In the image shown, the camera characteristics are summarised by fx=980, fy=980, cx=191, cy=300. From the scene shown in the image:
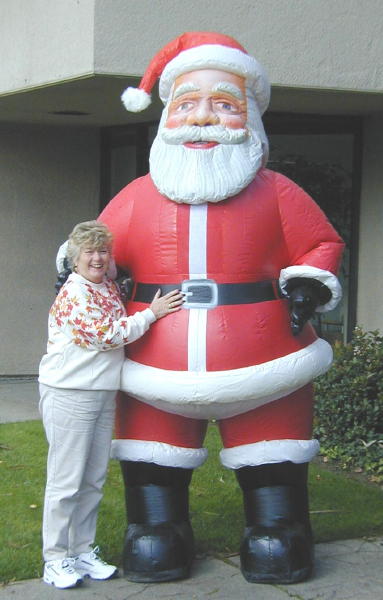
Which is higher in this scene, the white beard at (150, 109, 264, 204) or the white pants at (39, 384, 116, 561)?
the white beard at (150, 109, 264, 204)

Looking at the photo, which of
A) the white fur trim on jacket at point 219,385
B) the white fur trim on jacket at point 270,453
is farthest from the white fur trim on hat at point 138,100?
the white fur trim on jacket at point 270,453

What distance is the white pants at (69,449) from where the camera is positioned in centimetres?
414

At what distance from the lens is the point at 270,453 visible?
4.25m

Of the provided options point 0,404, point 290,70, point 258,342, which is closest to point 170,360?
point 258,342

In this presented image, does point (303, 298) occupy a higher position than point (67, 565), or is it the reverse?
point (303, 298)

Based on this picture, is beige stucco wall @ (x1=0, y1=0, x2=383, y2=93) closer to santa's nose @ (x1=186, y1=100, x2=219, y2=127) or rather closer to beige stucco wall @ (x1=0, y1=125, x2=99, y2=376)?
beige stucco wall @ (x1=0, y1=125, x2=99, y2=376)

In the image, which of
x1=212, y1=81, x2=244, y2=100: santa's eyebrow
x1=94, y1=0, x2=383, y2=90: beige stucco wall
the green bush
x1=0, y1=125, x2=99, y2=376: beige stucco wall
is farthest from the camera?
x1=0, y1=125, x2=99, y2=376: beige stucco wall

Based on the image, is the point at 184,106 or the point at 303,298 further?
the point at 184,106

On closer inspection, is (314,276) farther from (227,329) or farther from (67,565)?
(67,565)

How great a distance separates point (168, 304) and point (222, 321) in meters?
0.24

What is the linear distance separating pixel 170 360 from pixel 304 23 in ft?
11.7

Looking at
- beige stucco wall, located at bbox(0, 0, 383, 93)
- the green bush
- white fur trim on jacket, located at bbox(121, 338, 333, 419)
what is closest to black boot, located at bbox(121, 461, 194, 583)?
white fur trim on jacket, located at bbox(121, 338, 333, 419)

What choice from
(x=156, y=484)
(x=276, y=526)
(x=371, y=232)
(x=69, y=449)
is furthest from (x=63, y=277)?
(x=371, y=232)

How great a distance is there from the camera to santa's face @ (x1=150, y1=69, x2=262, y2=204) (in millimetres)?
4176
